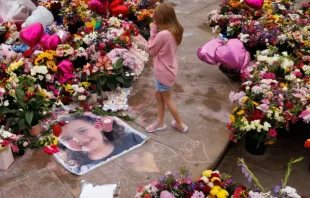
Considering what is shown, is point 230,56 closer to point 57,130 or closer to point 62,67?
point 62,67

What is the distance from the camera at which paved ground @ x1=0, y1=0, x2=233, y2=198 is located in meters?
3.41

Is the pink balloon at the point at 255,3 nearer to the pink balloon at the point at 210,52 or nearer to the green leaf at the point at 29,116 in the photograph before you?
the pink balloon at the point at 210,52

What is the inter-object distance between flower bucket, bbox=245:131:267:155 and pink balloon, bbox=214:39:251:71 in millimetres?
1243

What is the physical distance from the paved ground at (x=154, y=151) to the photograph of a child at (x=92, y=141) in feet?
0.32

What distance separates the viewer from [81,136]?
4.06 meters

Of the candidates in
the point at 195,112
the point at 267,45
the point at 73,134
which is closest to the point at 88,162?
the point at 73,134

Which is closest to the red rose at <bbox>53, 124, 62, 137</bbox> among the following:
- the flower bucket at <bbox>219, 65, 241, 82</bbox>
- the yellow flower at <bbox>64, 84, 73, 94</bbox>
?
the yellow flower at <bbox>64, 84, 73, 94</bbox>

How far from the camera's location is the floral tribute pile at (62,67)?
12.9 feet

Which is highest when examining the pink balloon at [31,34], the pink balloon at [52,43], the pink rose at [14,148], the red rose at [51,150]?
the pink balloon at [31,34]

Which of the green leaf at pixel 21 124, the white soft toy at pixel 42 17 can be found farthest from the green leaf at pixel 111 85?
the white soft toy at pixel 42 17

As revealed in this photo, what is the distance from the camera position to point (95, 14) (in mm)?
6133

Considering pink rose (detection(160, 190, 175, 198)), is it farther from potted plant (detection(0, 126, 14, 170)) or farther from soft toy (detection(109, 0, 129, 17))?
soft toy (detection(109, 0, 129, 17))

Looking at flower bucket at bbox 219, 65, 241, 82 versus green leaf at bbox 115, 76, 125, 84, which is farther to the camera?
flower bucket at bbox 219, 65, 241, 82

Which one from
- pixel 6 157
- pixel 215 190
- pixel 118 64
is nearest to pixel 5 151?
pixel 6 157
